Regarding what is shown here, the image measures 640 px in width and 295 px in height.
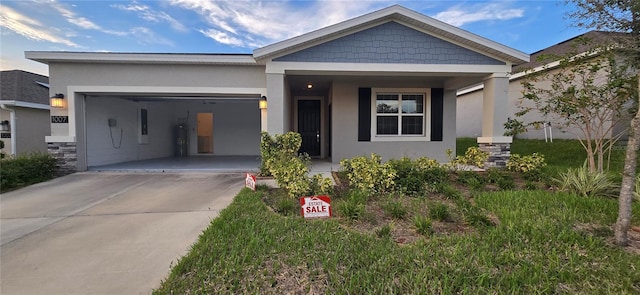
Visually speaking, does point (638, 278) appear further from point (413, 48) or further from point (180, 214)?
point (413, 48)

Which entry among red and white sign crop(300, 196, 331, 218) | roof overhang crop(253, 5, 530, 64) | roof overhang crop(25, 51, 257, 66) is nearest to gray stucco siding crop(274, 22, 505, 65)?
roof overhang crop(253, 5, 530, 64)

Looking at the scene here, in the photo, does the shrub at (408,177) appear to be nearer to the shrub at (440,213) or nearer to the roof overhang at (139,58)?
the shrub at (440,213)

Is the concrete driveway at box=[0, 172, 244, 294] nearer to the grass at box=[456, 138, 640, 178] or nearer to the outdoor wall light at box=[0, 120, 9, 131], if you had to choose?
the outdoor wall light at box=[0, 120, 9, 131]

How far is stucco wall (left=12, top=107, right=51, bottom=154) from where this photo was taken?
919 cm

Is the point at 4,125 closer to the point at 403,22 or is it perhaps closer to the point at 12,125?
the point at 12,125

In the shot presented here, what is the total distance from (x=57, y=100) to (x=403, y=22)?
29.7ft

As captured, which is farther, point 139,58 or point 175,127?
point 175,127

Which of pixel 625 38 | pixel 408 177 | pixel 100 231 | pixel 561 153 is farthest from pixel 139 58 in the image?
pixel 561 153

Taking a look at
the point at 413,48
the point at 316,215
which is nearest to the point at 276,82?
the point at 413,48

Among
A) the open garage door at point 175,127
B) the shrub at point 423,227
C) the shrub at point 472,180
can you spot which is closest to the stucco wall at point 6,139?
the open garage door at point 175,127

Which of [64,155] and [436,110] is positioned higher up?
[436,110]

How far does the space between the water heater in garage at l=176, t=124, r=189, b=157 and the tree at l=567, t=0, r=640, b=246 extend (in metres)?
13.5

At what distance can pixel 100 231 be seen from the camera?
11.7 ft

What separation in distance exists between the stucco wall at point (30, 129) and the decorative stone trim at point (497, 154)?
562 inches
